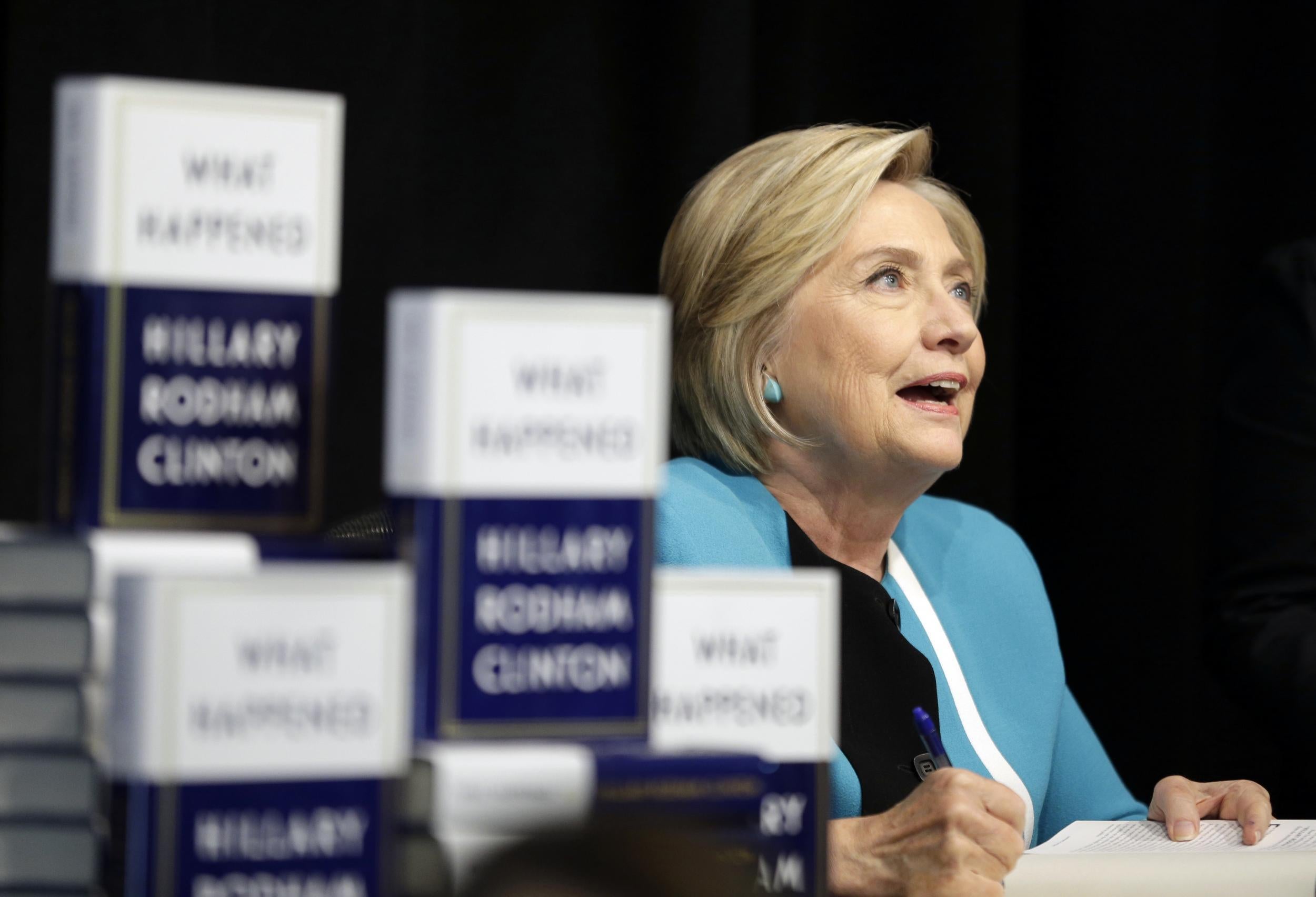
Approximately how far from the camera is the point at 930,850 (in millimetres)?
1134

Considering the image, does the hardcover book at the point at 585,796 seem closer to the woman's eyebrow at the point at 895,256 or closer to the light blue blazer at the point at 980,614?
the light blue blazer at the point at 980,614

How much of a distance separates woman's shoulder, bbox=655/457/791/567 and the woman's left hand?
436mm

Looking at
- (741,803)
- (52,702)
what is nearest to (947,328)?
(741,803)

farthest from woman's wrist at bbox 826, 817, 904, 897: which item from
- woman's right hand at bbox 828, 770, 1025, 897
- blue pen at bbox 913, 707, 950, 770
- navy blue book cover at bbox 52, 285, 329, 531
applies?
navy blue book cover at bbox 52, 285, 329, 531

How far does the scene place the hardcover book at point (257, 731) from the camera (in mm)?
712

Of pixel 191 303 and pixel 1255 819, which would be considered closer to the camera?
pixel 191 303

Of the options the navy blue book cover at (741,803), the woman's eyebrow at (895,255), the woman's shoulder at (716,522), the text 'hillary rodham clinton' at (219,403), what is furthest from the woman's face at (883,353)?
the text 'hillary rodham clinton' at (219,403)

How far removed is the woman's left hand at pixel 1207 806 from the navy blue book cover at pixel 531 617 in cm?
77

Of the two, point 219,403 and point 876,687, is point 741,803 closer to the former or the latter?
point 219,403

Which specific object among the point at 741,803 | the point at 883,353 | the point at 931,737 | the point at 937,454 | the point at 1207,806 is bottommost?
the point at 1207,806

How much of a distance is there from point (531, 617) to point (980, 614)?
3.49 feet

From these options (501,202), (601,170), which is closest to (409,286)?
(501,202)

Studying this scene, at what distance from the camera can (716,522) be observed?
5.13 ft

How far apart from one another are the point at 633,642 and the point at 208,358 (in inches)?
10.7
